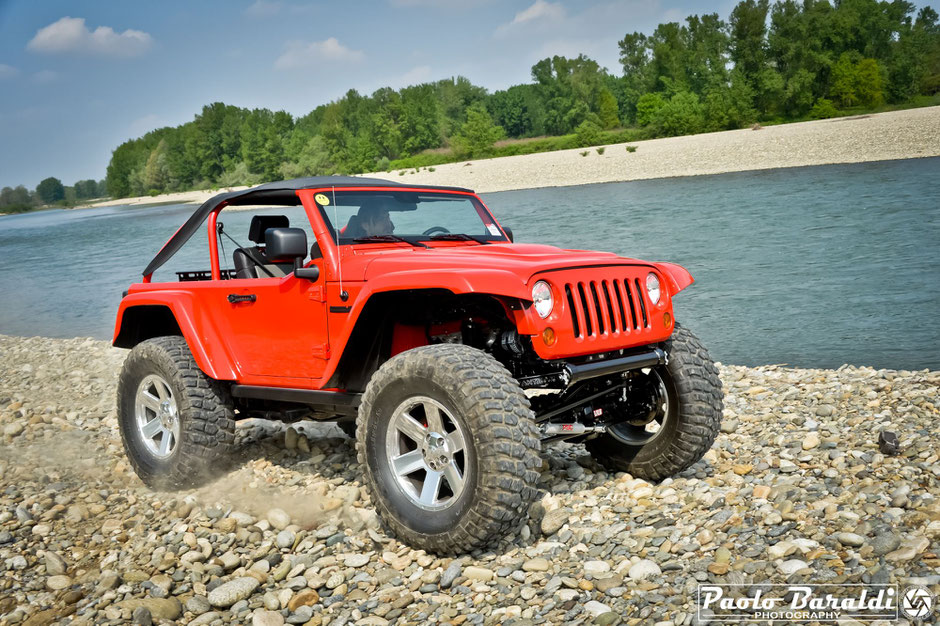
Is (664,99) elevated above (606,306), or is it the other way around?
(664,99)

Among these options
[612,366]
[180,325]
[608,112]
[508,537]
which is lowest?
[508,537]

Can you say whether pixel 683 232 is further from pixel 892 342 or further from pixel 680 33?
pixel 680 33

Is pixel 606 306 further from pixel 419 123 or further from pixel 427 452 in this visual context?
pixel 419 123

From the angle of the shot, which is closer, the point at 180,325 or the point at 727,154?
the point at 180,325

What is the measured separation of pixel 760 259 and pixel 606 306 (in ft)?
50.1

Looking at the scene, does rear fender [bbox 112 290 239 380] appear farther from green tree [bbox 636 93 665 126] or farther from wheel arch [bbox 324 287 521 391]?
green tree [bbox 636 93 665 126]

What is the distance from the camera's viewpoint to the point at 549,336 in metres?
4.12

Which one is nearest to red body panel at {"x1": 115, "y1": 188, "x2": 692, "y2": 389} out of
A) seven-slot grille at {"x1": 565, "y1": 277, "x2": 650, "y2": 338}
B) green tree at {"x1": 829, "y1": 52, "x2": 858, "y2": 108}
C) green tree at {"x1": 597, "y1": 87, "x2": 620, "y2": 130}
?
seven-slot grille at {"x1": 565, "y1": 277, "x2": 650, "y2": 338}

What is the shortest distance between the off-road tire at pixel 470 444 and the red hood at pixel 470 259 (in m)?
0.48

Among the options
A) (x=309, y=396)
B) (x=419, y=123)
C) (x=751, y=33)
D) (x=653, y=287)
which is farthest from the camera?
(x=419, y=123)

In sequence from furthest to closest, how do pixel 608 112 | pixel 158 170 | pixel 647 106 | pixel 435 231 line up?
pixel 158 170
pixel 608 112
pixel 647 106
pixel 435 231

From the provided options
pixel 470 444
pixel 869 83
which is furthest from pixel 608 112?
pixel 470 444

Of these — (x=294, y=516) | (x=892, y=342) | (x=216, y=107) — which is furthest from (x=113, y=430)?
(x=216, y=107)

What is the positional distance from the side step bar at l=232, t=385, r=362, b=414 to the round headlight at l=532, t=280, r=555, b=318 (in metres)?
1.37
